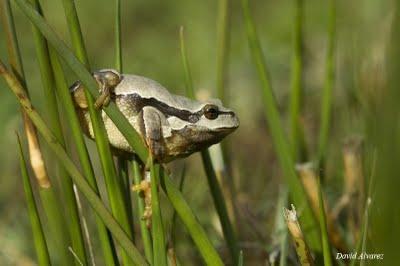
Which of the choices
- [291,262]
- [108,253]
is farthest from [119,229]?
[291,262]

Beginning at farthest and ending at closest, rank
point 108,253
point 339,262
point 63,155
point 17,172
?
point 17,172 → point 339,262 → point 108,253 → point 63,155

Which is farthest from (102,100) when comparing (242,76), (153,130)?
(242,76)

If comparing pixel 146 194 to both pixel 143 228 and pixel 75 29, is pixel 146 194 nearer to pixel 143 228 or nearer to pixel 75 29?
pixel 143 228

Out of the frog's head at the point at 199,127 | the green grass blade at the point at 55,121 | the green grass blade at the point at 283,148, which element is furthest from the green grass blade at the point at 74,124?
the green grass blade at the point at 283,148

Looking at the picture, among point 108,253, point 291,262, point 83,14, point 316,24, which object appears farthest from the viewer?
point 83,14

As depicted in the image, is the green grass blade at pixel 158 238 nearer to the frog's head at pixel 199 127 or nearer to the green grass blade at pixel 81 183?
the green grass blade at pixel 81 183

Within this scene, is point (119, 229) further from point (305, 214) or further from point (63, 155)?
point (305, 214)
